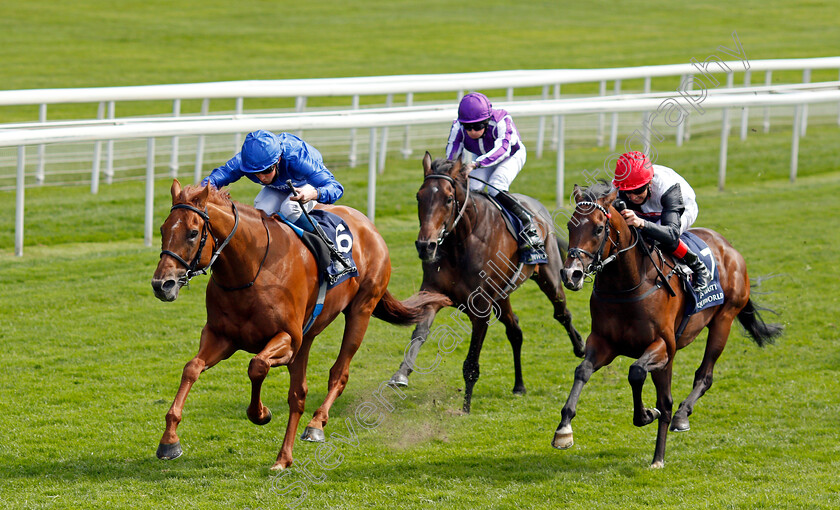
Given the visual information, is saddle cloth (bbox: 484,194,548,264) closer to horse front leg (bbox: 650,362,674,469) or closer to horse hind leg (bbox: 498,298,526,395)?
horse hind leg (bbox: 498,298,526,395)

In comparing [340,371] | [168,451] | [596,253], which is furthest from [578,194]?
[168,451]

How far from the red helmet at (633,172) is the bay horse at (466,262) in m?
1.06

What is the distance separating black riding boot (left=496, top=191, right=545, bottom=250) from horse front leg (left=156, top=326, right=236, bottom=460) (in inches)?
99.3

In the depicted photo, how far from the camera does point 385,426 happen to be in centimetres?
621

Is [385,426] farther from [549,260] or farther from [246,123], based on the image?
[246,123]

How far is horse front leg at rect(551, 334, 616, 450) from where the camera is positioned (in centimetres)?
511

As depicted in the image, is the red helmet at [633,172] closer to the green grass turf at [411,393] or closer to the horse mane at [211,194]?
the green grass turf at [411,393]

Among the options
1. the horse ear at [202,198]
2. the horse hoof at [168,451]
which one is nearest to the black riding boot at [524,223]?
the horse ear at [202,198]

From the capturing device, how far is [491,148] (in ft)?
23.1

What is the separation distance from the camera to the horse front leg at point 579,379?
16.8ft

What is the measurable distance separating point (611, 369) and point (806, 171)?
777 cm

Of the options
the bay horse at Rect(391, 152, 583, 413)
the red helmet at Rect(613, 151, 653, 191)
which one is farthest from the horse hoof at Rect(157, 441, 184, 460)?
the red helmet at Rect(613, 151, 653, 191)

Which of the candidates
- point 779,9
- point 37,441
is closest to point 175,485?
point 37,441

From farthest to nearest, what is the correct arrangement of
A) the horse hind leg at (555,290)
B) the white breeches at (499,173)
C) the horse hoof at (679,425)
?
the horse hind leg at (555,290), the white breeches at (499,173), the horse hoof at (679,425)
